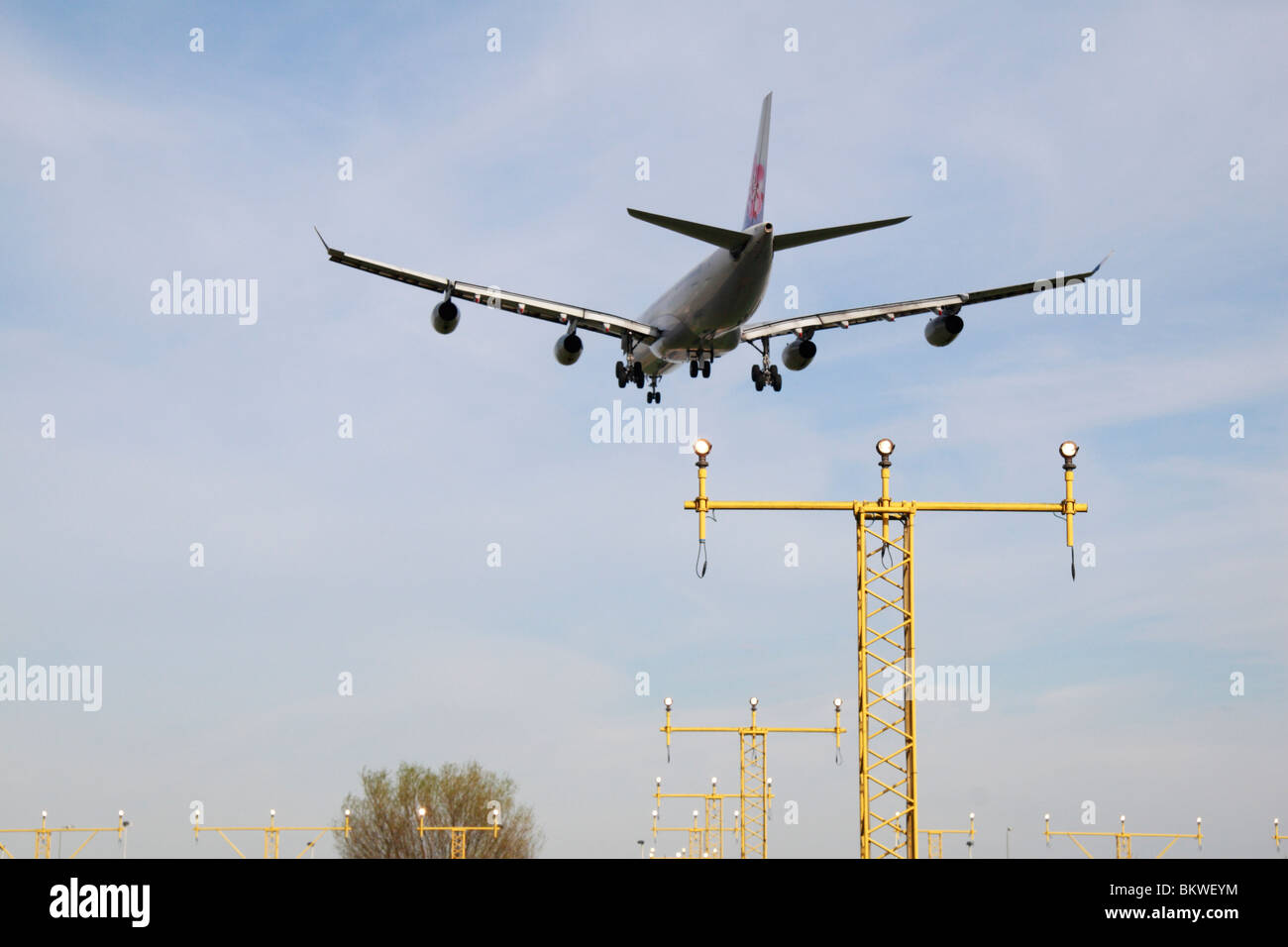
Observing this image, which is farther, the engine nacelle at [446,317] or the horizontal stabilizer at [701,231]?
the engine nacelle at [446,317]

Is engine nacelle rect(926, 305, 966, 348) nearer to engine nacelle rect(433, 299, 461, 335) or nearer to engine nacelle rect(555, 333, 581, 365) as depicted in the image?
engine nacelle rect(555, 333, 581, 365)

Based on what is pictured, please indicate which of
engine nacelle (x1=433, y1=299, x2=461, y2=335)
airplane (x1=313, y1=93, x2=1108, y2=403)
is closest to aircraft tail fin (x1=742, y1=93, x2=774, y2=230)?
airplane (x1=313, y1=93, x2=1108, y2=403)

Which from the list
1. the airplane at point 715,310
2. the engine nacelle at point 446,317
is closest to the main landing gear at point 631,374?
the airplane at point 715,310

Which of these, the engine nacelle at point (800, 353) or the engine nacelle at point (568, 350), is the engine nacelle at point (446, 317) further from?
the engine nacelle at point (800, 353)

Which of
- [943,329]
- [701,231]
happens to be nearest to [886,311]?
[943,329]

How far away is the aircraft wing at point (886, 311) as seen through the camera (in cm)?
5606

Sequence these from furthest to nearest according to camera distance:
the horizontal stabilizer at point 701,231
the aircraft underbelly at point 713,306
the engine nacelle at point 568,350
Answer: the engine nacelle at point 568,350
the aircraft underbelly at point 713,306
the horizontal stabilizer at point 701,231

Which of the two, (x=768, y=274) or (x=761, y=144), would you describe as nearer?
(x=768, y=274)

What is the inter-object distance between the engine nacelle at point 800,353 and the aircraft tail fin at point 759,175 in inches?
211
